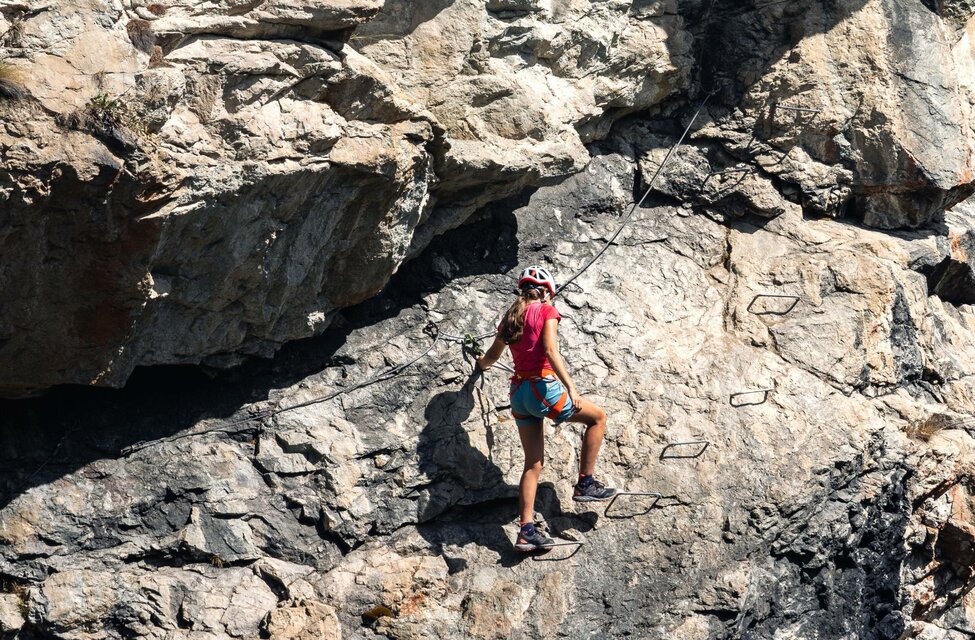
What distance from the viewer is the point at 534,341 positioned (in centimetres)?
816

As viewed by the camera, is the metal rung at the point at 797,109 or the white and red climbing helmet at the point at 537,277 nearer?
the white and red climbing helmet at the point at 537,277

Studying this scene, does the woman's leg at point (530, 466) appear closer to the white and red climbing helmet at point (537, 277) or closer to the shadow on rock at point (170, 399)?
the white and red climbing helmet at point (537, 277)

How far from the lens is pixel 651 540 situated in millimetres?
8570

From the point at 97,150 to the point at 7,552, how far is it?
3.23 meters

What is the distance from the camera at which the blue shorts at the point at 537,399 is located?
8138 millimetres

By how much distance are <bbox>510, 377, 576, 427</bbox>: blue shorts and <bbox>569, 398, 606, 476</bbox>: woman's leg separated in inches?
4.8

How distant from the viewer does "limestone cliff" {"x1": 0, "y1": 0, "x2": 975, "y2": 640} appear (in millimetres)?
6926

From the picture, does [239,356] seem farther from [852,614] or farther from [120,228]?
[852,614]

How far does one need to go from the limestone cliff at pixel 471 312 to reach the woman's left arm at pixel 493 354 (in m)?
0.34

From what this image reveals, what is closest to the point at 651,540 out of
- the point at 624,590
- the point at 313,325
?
the point at 624,590

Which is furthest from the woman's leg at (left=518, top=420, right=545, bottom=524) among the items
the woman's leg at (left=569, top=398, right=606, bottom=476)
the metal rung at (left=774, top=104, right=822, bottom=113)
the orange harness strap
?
the metal rung at (left=774, top=104, right=822, bottom=113)

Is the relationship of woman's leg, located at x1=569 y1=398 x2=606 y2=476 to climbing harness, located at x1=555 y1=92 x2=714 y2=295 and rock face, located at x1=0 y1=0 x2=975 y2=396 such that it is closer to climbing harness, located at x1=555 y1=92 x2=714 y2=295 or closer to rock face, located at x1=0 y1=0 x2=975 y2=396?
climbing harness, located at x1=555 y1=92 x2=714 y2=295

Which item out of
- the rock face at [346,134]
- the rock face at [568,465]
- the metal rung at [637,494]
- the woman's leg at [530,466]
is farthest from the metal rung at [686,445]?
the rock face at [346,134]

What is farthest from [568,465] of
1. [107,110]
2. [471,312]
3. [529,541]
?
[107,110]
